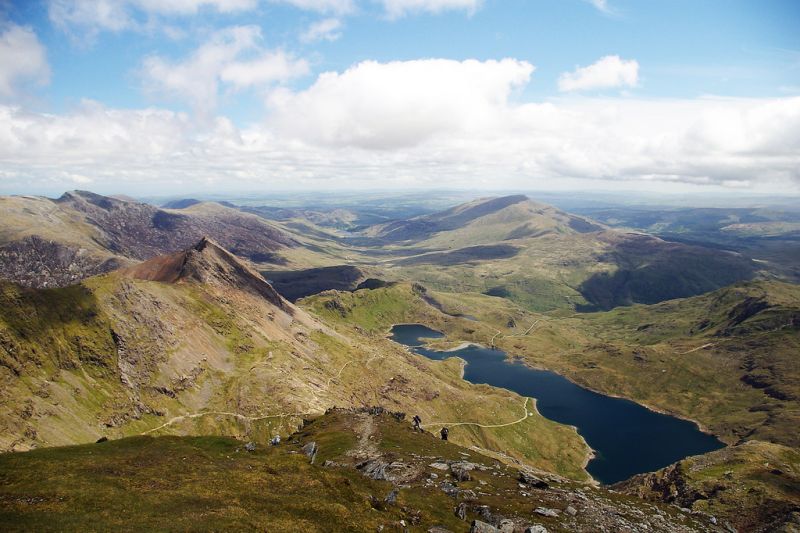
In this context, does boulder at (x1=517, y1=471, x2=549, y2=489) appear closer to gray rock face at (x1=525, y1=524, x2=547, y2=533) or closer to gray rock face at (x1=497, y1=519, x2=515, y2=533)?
gray rock face at (x1=525, y1=524, x2=547, y2=533)

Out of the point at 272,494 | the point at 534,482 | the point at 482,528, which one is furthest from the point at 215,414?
the point at 482,528

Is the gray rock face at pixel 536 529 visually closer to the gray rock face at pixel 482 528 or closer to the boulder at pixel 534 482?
the gray rock face at pixel 482 528

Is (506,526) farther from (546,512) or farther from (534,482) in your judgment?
(534,482)

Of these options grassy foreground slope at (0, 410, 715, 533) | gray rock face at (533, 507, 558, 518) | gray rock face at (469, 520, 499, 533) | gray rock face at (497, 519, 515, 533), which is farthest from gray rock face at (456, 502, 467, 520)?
gray rock face at (533, 507, 558, 518)

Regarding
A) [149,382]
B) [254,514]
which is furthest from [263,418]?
[254,514]

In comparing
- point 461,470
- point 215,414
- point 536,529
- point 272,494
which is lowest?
point 215,414

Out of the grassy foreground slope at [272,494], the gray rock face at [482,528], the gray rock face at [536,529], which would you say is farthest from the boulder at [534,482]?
the gray rock face at [482,528]

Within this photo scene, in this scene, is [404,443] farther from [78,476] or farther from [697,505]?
[697,505]

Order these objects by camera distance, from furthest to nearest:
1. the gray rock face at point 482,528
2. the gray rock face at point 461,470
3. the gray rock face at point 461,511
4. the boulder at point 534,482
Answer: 1. the boulder at point 534,482
2. the gray rock face at point 461,470
3. the gray rock face at point 461,511
4. the gray rock face at point 482,528
